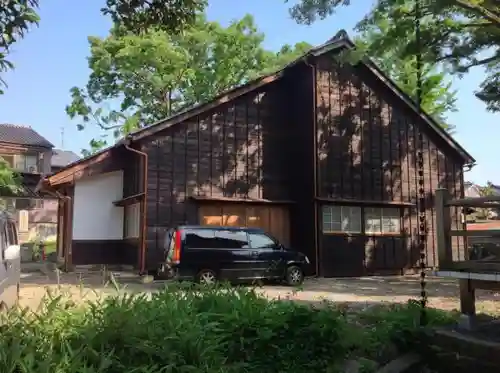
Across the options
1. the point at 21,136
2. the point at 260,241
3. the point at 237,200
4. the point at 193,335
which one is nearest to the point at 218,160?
the point at 237,200

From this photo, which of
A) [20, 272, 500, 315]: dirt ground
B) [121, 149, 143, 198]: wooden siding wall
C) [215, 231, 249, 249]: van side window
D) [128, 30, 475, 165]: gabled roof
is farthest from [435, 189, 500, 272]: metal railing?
[121, 149, 143, 198]: wooden siding wall

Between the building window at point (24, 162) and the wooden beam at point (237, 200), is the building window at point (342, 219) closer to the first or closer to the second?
the wooden beam at point (237, 200)

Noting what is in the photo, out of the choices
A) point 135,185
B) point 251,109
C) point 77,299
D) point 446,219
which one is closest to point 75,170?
point 135,185

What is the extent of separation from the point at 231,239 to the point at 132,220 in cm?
523

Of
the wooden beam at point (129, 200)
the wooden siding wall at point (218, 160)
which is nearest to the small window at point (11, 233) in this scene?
the wooden siding wall at point (218, 160)

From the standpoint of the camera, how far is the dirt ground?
33.1 ft

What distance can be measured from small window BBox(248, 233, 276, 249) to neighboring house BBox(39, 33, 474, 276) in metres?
2.92

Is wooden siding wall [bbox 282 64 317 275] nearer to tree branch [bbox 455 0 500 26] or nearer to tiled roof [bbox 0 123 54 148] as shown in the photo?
tree branch [bbox 455 0 500 26]

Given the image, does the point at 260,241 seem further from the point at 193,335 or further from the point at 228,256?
A: the point at 193,335

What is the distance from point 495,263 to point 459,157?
1637 cm

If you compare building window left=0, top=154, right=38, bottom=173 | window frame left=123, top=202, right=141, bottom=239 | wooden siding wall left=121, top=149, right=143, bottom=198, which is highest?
building window left=0, top=154, right=38, bottom=173

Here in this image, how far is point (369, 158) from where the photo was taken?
19.2m

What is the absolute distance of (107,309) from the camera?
4.97 m

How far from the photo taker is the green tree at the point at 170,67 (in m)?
28.0
